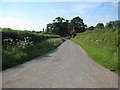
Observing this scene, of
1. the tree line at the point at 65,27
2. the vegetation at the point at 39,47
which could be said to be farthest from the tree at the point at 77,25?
the vegetation at the point at 39,47

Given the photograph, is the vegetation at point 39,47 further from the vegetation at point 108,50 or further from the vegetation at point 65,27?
the vegetation at point 65,27

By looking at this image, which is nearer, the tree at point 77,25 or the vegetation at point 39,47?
the vegetation at point 39,47

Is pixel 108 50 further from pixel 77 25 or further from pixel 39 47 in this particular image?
pixel 77 25

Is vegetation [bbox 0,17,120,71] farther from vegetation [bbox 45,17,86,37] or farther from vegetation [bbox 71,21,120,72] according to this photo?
vegetation [bbox 45,17,86,37]

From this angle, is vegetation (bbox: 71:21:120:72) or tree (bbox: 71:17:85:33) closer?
vegetation (bbox: 71:21:120:72)

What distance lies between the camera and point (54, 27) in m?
99.0

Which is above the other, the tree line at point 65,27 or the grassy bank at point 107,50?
the tree line at point 65,27

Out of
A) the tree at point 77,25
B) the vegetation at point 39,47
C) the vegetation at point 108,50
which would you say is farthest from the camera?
the tree at point 77,25

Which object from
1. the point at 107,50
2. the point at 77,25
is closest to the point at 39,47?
the point at 107,50

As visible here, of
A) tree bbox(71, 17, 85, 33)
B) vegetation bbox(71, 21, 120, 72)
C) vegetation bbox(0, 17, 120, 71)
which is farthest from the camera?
tree bbox(71, 17, 85, 33)

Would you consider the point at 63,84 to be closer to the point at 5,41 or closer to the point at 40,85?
the point at 40,85

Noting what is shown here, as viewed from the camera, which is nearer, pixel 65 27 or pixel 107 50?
pixel 107 50

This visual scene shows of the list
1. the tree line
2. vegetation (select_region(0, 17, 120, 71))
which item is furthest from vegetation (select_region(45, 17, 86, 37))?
vegetation (select_region(0, 17, 120, 71))

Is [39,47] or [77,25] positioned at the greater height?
[77,25]
